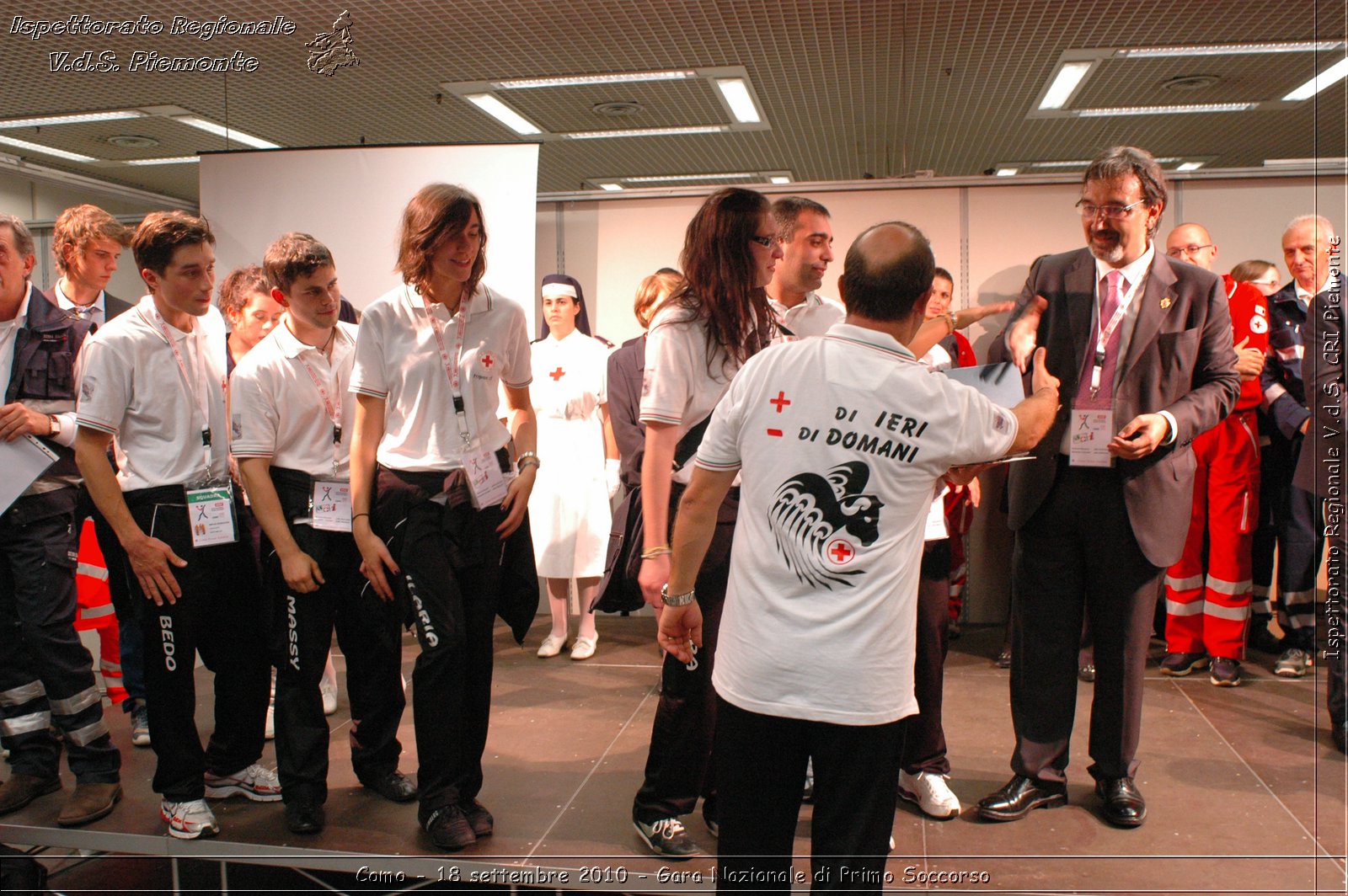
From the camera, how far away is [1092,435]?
2.50 m

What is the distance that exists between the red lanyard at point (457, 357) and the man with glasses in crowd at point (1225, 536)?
294cm

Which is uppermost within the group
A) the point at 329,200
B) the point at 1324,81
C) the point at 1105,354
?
the point at 1324,81

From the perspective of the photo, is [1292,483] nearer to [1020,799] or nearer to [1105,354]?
[1105,354]

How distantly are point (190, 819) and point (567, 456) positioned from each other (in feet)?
7.35

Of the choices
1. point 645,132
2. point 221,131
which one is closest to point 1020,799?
point 645,132

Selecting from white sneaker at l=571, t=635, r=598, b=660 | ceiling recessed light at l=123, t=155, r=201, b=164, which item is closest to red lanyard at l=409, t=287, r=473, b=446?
white sneaker at l=571, t=635, r=598, b=660

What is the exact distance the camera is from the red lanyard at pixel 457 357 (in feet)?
7.86

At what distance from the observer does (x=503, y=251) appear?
4.31 meters

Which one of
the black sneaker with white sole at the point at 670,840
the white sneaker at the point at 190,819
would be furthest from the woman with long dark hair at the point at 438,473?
the white sneaker at the point at 190,819

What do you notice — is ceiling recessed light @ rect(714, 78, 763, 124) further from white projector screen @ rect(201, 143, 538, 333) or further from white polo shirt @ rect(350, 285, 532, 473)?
Answer: white polo shirt @ rect(350, 285, 532, 473)

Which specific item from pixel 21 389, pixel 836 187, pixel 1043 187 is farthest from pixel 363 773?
pixel 1043 187

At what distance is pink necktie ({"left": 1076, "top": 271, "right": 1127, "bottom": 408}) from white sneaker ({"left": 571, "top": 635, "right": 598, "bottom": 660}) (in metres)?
2.49

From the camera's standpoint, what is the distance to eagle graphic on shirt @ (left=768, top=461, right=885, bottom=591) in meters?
1.52

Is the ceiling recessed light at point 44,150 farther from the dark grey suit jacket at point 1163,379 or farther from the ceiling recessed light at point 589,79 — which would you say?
the dark grey suit jacket at point 1163,379
